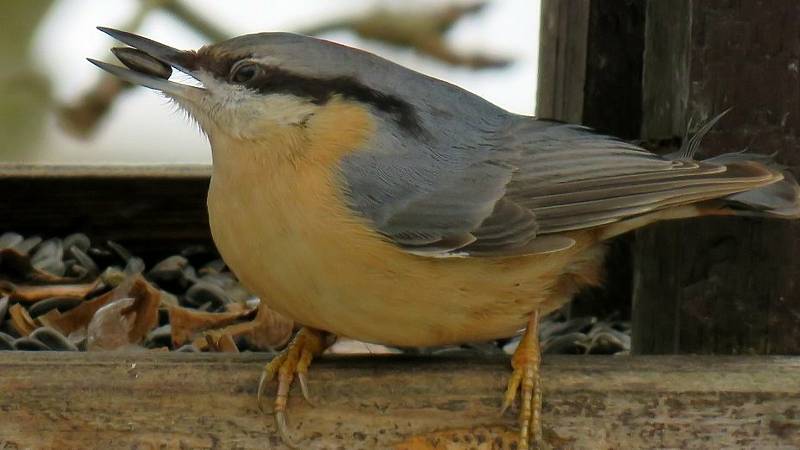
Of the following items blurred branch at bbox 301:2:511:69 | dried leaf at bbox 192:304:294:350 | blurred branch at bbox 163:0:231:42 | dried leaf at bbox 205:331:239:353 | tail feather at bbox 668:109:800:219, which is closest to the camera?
tail feather at bbox 668:109:800:219

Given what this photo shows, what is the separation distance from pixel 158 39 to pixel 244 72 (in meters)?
1.90

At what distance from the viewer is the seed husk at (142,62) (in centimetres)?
264

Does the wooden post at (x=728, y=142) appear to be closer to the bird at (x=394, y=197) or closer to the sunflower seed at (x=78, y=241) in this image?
the bird at (x=394, y=197)

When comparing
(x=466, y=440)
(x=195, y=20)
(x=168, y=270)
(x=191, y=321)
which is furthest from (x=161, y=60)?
(x=195, y=20)

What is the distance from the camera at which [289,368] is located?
8.50 feet

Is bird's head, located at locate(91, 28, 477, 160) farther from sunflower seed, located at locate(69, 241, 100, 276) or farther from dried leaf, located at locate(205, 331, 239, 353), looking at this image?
sunflower seed, located at locate(69, 241, 100, 276)

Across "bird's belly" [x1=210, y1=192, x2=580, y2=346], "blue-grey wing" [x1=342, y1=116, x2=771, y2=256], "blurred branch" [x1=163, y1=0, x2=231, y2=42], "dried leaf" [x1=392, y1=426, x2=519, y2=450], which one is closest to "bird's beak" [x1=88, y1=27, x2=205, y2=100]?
"bird's belly" [x1=210, y1=192, x2=580, y2=346]

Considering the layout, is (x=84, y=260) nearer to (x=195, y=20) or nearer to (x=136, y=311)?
(x=136, y=311)

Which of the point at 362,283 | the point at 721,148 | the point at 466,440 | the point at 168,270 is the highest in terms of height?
the point at 721,148

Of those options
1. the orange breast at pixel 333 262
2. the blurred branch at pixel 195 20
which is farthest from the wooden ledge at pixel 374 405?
the blurred branch at pixel 195 20

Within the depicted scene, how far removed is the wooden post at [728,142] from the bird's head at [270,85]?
25.6 inches

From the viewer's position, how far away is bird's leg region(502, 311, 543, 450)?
252 centimetres

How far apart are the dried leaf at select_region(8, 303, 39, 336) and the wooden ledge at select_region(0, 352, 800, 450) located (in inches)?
22.5

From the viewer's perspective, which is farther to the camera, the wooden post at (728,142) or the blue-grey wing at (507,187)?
the wooden post at (728,142)
